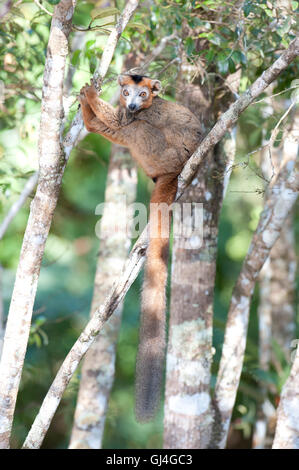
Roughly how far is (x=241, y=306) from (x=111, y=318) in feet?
4.78

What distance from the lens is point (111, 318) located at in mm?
5805

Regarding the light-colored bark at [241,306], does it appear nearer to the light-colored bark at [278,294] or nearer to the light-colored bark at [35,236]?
the light-colored bark at [278,294]

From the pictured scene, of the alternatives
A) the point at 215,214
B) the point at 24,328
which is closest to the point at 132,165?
the point at 215,214

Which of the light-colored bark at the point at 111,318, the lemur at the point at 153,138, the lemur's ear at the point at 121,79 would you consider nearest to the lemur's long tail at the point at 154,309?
the lemur at the point at 153,138

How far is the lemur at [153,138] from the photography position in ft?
12.7

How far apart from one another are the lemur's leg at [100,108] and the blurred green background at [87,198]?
0.25 m

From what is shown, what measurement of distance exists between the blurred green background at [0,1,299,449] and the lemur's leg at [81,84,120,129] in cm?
25

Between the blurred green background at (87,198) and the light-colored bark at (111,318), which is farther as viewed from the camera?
the light-colored bark at (111,318)

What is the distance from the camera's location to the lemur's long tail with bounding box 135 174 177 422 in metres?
3.50

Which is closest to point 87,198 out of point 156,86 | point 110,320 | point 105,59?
point 110,320

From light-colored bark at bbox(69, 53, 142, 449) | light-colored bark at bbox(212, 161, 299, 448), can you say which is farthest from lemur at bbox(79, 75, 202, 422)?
light-colored bark at bbox(69, 53, 142, 449)

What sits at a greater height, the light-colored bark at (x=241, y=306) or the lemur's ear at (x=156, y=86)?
the lemur's ear at (x=156, y=86)

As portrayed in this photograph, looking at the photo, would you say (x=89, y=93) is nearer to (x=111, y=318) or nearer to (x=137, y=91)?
(x=137, y=91)
